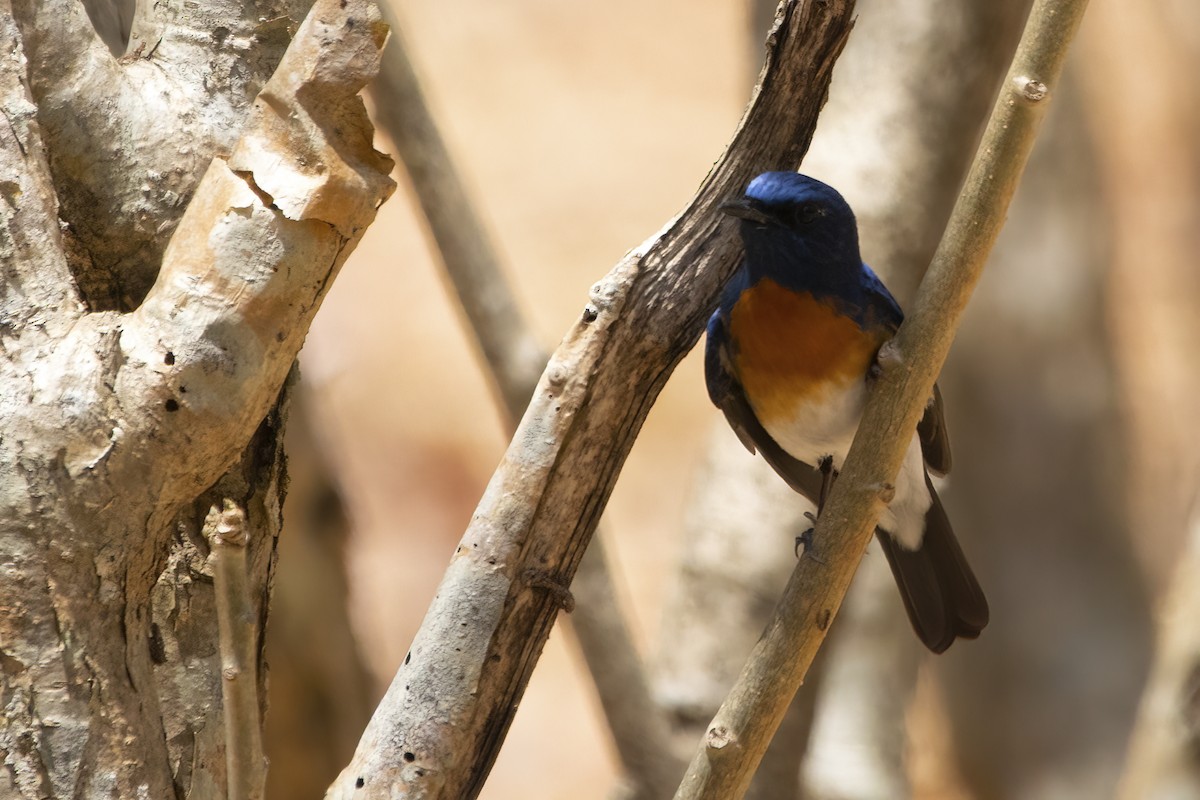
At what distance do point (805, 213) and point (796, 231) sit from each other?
0.04 metres

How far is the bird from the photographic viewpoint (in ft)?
8.70

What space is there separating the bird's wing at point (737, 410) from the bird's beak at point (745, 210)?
14.9 inches

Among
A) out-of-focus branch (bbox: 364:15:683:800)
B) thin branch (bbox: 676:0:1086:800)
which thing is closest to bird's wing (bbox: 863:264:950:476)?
thin branch (bbox: 676:0:1086:800)

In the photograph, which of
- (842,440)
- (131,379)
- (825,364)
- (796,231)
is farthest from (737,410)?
(131,379)

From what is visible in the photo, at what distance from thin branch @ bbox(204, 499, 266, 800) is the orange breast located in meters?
1.51

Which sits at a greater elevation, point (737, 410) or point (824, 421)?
point (824, 421)

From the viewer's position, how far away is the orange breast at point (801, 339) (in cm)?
268

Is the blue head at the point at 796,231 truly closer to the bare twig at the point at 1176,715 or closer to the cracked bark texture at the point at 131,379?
the cracked bark texture at the point at 131,379

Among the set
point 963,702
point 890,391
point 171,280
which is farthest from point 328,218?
point 963,702

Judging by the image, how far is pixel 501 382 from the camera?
12.0 ft

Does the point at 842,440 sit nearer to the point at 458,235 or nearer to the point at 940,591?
the point at 940,591

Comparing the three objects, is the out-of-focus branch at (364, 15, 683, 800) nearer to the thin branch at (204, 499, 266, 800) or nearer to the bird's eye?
the bird's eye

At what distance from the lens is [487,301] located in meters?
3.62

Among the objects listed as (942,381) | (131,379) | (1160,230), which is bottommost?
(942,381)
